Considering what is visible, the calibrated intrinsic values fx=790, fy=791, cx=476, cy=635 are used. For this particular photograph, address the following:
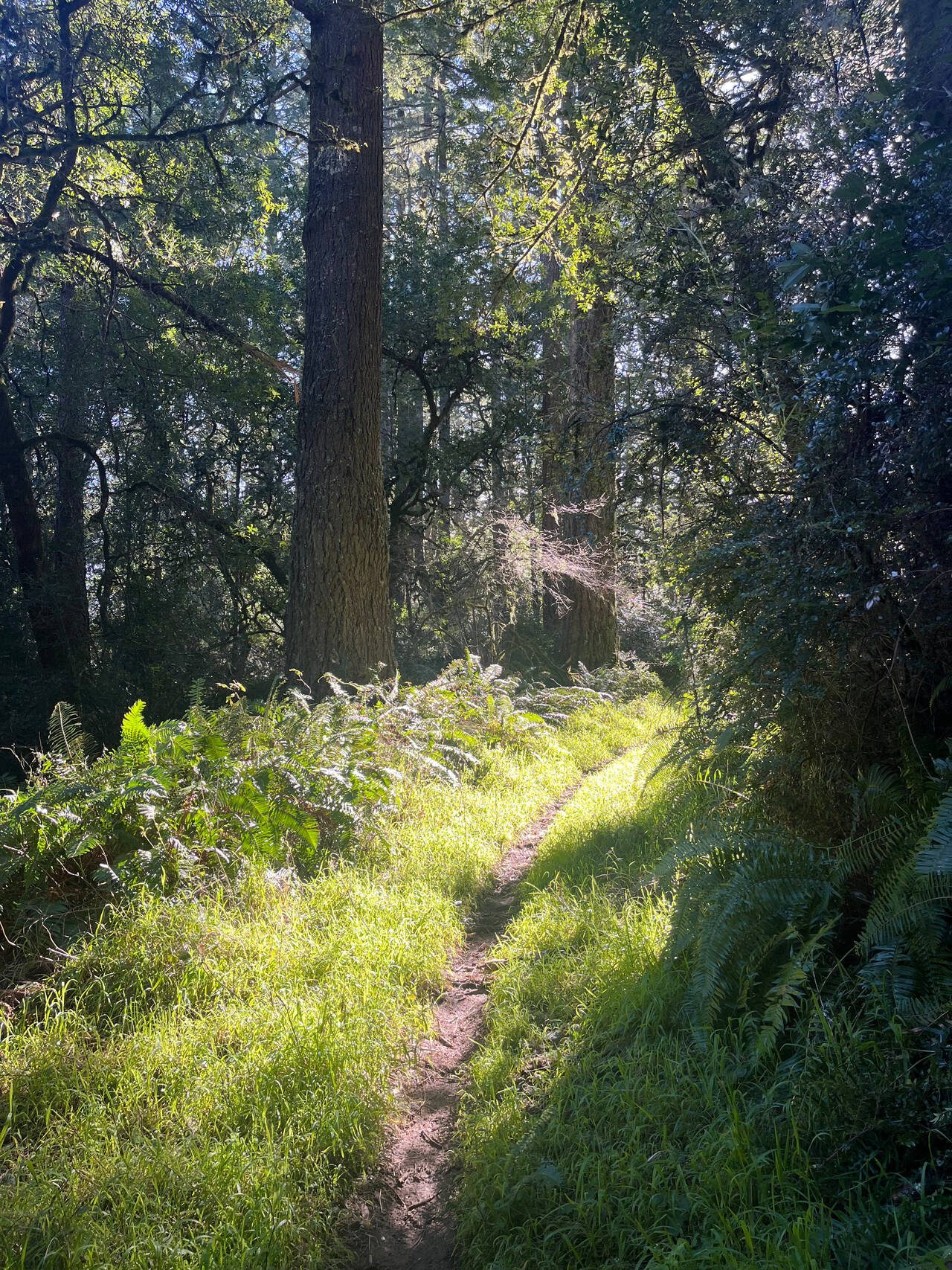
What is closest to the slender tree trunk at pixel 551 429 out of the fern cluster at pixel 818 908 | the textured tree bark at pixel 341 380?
the textured tree bark at pixel 341 380

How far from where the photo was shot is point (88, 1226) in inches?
93.4

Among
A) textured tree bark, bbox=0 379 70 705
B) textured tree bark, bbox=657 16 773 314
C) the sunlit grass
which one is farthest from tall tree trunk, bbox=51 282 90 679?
textured tree bark, bbox=657 16 773 314

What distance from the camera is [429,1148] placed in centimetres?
310

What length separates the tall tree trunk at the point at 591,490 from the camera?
5.38 m

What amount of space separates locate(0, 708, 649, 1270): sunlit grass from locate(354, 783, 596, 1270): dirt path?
0.33 ft

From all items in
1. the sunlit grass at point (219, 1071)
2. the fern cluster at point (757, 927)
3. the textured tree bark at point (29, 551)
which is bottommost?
the sunlit grass at point (219, 1071)

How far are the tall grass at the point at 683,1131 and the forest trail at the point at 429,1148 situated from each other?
11cm

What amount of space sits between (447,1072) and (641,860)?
1.94 metres

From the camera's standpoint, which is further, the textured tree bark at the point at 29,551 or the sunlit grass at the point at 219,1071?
the textured tree bark at the point at 29,551

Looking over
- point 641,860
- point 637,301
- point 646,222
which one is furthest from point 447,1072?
point 646,222

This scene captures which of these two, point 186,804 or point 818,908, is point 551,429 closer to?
point 186,804

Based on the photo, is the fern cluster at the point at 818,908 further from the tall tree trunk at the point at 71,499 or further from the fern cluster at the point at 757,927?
the tall tree trunk at the point at 71,499

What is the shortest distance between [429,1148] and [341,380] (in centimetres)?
699

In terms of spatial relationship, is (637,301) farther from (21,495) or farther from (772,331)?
(21,495)
